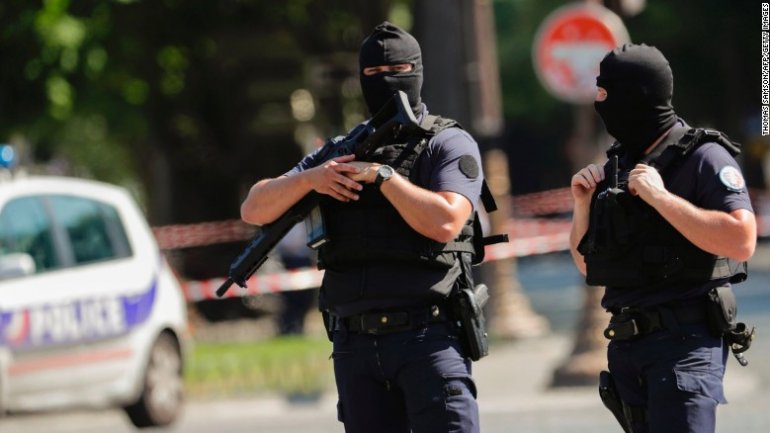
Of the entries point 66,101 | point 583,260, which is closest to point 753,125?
point 66,101

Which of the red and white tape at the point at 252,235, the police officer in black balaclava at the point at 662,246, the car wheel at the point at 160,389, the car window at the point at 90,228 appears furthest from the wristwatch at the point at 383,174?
the red and white tape at the point at 252,235

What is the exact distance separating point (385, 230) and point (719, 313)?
1021 mm

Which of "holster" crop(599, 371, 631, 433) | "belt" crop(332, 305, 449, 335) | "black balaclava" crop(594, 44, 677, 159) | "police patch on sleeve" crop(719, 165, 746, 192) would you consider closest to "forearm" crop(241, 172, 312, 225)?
"belt" crop(332, 305, 449, 335)

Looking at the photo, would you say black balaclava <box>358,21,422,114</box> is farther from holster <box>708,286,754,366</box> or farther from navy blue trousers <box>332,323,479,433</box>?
holster <box>708,286,754,366</box>

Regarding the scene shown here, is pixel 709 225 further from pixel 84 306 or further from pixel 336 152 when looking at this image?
pixel 84 306

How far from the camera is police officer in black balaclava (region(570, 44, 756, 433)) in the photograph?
480 centimetres

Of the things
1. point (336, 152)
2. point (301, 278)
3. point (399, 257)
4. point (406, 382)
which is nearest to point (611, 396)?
point (406, 382)

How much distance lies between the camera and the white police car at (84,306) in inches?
393

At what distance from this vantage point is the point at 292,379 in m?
14.5

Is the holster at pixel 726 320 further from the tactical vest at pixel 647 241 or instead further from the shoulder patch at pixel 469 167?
the shoulder patch at pixel 469 167

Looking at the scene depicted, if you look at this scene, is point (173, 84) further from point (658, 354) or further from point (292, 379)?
point (658, 354)

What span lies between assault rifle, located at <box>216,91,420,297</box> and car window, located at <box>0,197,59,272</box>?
4.88 m

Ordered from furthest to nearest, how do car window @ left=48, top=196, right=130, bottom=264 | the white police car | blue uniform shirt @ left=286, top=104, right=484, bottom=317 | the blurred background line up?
the blurred background → car window @ left=48, top=196, right=130, bottom=264 → the white police car → blue uniform shirt @ left=286, top=104, right=484, bottom=317

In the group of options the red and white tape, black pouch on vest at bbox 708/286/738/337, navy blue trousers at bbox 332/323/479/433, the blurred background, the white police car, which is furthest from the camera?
the red and white tape
